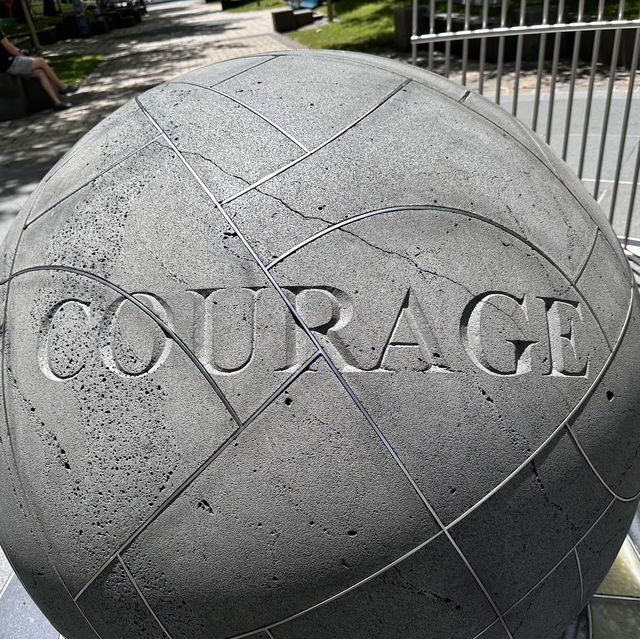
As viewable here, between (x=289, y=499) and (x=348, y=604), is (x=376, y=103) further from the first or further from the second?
(x=348, y=604)

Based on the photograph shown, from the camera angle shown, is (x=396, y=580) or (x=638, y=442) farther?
(x=638, y=442)

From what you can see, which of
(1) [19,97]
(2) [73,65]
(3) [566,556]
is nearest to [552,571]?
(3) [566,556]

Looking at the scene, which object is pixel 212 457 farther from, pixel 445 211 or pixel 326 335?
pixel 445 211

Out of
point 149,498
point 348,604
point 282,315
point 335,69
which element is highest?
point 335,69

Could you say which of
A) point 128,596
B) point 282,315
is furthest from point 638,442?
point 128,596

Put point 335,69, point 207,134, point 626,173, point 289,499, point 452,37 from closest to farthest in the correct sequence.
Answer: point 289,499 → point 207,134 → point 335,69 → point 452,37 → point 626,173

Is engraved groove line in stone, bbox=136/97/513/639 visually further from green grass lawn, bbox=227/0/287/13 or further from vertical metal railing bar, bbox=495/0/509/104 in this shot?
green grass lawn, bbox=227/0/287/13

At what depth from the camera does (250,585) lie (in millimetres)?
1955

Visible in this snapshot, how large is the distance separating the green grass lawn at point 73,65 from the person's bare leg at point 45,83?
3008 mm

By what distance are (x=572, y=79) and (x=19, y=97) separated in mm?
11342

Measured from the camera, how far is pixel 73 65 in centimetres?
1942

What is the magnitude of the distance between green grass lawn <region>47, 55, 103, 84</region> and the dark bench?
9.66 feet

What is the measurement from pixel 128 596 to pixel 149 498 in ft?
1.08

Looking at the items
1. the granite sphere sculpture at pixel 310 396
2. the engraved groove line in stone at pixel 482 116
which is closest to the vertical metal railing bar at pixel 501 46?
the engraved groove line in stone at pixel 482 116
